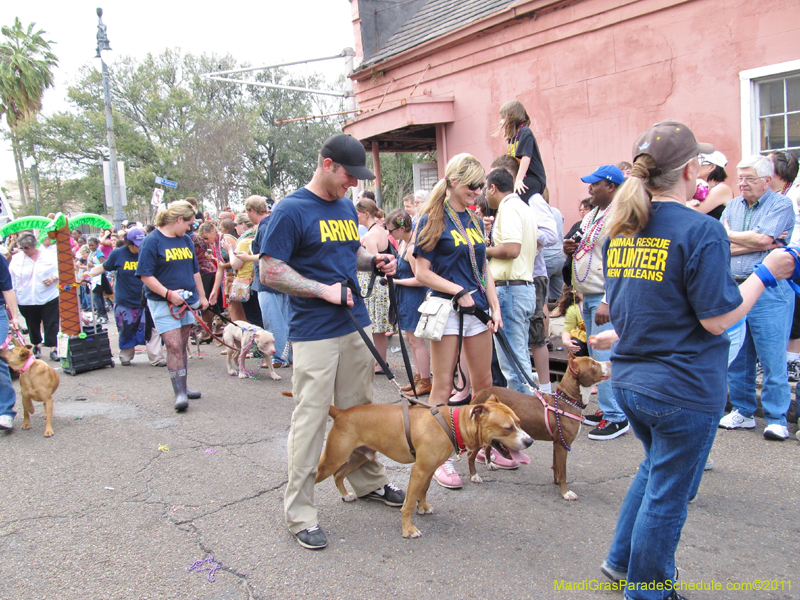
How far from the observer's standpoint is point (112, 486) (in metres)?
4.16

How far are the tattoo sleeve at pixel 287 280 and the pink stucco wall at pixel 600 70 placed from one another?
669cm

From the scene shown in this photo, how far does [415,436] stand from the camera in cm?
326

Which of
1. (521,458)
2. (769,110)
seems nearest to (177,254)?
(521,458)

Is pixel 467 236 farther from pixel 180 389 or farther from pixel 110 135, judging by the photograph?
pixel 110 135

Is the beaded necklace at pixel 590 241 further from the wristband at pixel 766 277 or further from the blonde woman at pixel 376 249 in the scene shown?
the blonde woman at pixel 376 249

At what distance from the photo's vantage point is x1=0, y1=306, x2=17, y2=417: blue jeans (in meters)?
5.45

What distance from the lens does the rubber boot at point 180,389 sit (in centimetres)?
597

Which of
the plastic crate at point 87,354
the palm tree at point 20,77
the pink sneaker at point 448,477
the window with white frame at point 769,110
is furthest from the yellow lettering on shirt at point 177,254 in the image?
the palm tree at point 20,77

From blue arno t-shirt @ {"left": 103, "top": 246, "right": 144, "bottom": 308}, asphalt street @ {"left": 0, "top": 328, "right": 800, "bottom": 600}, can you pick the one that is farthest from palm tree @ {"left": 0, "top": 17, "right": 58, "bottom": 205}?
asphalt street @ {"left": 0, "top": 328, "right": 800, "bottom": 600}

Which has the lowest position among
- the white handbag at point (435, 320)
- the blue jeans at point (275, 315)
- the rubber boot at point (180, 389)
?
the rubber boot at point (180, 389)

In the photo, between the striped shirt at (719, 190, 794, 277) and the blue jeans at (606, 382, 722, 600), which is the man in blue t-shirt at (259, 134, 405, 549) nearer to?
the blue jeans at (606, 382, 722, 600)

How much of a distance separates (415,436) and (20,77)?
139 ft

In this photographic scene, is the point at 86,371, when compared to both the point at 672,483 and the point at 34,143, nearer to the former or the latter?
the point at 672,483

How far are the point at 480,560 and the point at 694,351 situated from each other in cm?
161
